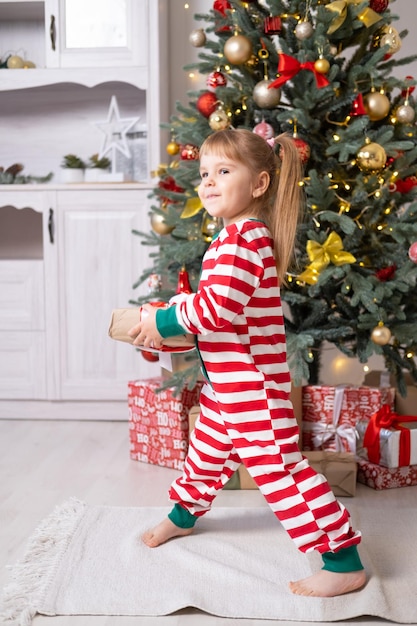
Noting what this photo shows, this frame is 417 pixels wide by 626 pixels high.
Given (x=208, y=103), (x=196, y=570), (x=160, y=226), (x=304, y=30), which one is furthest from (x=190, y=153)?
(x=196, y=570)

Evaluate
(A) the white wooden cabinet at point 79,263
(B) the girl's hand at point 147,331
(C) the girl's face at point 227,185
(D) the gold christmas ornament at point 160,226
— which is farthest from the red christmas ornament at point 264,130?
(B) the girl's hand at point 147,331

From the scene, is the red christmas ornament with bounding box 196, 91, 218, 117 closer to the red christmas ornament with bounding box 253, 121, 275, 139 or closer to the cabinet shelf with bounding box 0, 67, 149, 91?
the red christmas ornament with bounding box 253, 121, 275, 139

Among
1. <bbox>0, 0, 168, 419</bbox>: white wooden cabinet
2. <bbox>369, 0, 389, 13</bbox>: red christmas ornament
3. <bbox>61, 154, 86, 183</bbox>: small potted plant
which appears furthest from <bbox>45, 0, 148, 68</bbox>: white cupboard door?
<bbox>369, 0, 389, 13</bbox>: red christmas ornament

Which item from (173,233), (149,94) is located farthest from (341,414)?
(149,94)

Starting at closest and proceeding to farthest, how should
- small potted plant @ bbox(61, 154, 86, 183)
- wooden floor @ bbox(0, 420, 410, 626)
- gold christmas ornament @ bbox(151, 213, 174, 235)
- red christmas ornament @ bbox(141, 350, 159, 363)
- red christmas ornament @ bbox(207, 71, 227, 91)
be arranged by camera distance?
1. wooden floor @ bbox(0, 420, 410, 626)
2. red christmas ornament @ bbox(207, 71, 227, 91)
3. gold christmas ornament @ bbox(151, 213, 174, 235)
4. red christmas ornament @ bbox(141, 350, 159, 363)
5. small potted plant @ bbox(61, 154, 86, 183)

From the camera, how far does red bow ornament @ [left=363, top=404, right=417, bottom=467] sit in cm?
223

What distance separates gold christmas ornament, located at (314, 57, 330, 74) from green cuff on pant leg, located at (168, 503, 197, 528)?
120cm

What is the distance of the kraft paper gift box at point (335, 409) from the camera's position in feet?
7.84

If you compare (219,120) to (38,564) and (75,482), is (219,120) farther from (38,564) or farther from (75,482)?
(38,564)

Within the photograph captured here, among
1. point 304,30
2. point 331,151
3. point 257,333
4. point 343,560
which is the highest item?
point 304,30

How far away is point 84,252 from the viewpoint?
2.94 meters

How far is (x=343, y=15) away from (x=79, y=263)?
1.28 metres

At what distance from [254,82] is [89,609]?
155 cm

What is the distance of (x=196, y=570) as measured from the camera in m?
1.70
